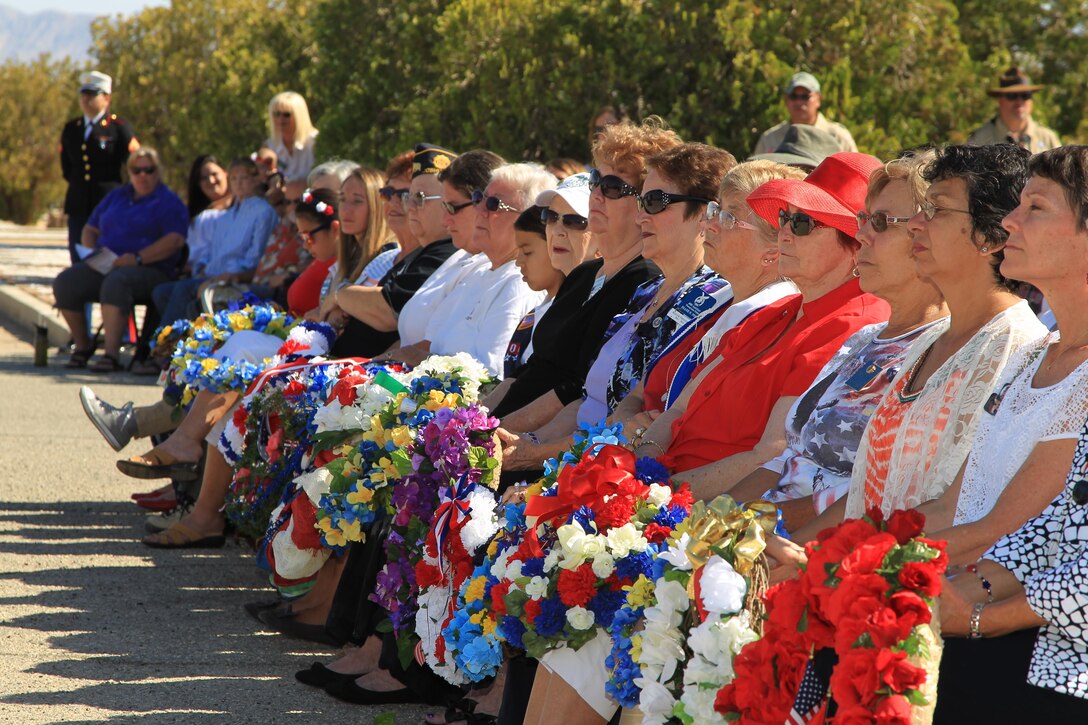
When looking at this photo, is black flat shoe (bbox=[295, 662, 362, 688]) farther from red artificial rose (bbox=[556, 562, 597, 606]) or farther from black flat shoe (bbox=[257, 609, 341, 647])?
red artificial rose (bbox=[556, 562, 597, 606])

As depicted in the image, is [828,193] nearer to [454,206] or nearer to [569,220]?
[569,220]

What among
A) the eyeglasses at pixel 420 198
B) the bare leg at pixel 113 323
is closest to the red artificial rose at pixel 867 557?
the eyeglasses at pixel 420 198

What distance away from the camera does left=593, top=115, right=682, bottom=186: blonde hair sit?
16.4 ft

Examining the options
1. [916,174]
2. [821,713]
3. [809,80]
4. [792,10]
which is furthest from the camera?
[792,10]

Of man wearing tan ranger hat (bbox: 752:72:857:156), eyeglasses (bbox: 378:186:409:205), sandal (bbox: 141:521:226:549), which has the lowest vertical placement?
sandal (bbox: 141:521:226:549)

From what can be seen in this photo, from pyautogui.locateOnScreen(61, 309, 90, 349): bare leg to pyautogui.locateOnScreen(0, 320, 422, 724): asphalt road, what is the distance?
4.36 meters

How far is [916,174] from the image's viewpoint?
3420 millimetres

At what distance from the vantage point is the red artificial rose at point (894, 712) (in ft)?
7.80

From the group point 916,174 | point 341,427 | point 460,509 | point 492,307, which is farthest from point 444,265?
point 916,174

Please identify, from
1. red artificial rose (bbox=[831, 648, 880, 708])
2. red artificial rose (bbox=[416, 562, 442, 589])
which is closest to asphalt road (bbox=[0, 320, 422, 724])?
red artificial rose (bbox=[416, 562, 442, 589])

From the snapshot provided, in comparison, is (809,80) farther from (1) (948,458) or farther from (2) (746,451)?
(1) (948,458)

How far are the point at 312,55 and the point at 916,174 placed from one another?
16.8 m

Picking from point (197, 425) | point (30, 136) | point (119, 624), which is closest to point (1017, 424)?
point (119, 624)

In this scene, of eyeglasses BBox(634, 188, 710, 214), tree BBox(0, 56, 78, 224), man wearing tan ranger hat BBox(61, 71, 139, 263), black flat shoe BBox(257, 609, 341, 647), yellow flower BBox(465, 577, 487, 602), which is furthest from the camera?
tree BBox(0, 56, 78, 224)
